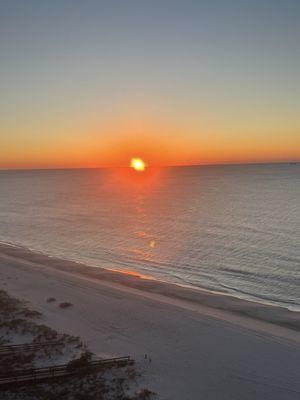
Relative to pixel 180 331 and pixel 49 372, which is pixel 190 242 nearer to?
pixel 180 331

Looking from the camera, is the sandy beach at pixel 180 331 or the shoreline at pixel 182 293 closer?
the sandy beach at pixel 180 331

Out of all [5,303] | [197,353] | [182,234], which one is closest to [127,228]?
[182,234]

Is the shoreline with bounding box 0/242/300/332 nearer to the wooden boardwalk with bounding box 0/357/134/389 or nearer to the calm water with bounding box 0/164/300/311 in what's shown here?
the calm water with bounding box 0/164/300/311

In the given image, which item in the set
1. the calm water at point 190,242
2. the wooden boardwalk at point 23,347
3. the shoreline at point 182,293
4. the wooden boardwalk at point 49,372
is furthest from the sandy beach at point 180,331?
the calm water at point 190,242

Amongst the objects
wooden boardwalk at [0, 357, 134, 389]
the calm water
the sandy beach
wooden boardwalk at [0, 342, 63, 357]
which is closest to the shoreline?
the sandy beach

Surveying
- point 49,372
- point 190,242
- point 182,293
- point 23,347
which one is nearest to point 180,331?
point 182,293

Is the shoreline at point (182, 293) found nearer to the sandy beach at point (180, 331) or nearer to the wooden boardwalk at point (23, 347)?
the sandy beach at point (180, 331)
